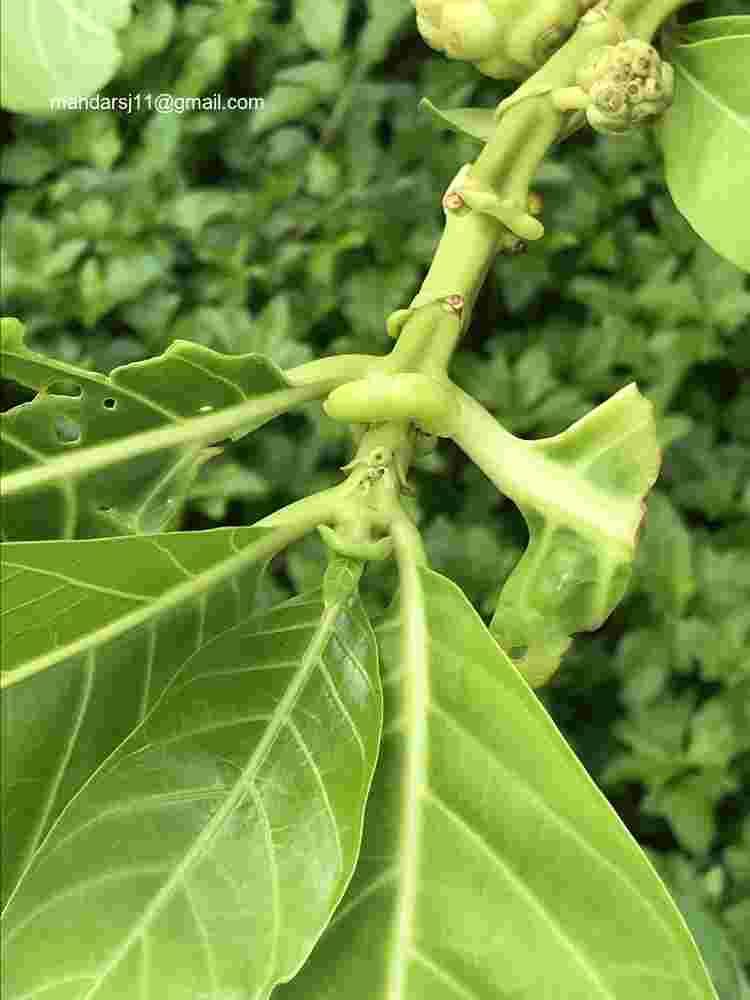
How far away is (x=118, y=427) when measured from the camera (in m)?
0.40

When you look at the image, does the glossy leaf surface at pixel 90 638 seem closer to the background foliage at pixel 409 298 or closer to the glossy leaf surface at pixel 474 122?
the glossy leaf surface at pixel 474 122

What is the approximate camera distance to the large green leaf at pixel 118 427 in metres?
0.38

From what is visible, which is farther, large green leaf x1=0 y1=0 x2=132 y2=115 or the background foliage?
the background foliage

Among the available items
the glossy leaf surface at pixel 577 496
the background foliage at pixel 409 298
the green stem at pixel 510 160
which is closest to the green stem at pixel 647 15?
the green stem at pixel 510 160

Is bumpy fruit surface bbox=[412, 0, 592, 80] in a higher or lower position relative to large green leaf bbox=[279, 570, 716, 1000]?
higher

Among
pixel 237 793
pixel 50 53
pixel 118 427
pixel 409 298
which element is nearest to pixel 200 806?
pixel 237 793


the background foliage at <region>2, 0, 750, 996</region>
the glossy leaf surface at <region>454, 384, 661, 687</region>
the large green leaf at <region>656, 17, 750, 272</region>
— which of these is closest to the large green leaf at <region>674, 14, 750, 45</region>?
the large green leaf at <region>656, 17, 750, 272</region>

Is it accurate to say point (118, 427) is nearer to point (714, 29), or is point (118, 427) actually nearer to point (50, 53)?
point (50, 53)

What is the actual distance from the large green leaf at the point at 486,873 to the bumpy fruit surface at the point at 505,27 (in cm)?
18

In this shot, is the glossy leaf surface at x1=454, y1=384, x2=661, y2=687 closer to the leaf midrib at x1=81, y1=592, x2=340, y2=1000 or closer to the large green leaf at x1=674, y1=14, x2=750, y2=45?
the leaf midrib at x1=81, y1=592, x2=340, y2=1000

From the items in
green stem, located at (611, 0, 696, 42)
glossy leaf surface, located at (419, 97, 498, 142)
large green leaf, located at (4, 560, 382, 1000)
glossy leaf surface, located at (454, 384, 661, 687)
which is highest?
green stem, located at (611, 0, 696, 42)

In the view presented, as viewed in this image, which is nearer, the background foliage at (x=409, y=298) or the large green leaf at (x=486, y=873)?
the large green leaf at (x=486, y=873)

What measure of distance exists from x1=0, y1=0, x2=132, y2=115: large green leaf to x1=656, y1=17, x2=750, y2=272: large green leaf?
0.20 m

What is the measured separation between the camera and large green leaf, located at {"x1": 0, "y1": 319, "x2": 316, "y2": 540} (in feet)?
1.26
